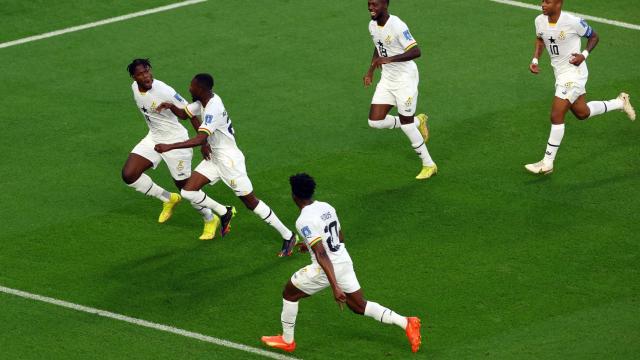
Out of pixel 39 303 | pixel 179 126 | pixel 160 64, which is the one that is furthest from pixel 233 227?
pixel 160 64

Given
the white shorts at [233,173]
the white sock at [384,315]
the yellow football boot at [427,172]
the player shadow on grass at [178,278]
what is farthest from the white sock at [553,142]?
the white sock at [384,315]

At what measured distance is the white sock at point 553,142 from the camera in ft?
65.3

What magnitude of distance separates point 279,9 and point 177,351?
44.3 ft

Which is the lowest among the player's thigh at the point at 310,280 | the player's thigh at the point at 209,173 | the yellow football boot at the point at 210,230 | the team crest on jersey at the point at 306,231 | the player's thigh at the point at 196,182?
the yellow football boot at the point at 210,230

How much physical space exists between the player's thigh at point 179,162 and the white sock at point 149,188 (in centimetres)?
33

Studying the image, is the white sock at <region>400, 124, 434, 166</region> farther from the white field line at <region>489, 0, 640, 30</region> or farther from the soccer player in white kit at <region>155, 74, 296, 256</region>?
the white field line at <region>489, 0, 640, 30</region>

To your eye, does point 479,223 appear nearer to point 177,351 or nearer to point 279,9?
point 177,351

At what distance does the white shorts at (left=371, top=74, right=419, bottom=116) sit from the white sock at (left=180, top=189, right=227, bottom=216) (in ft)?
11.0

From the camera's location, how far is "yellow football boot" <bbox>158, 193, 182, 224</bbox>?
1922 cm

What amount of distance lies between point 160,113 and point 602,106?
23.1 ft

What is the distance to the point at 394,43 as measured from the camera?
19.8 metres

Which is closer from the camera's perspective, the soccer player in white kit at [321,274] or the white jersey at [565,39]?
the soccer player in white kit at [321,274]

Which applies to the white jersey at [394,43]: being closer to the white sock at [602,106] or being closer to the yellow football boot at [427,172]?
the yellow football boot at [427,172]

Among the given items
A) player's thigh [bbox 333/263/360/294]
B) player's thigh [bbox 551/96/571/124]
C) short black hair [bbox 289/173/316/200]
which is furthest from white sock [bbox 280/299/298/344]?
player's thigh [bbox 551/96/571/124]
